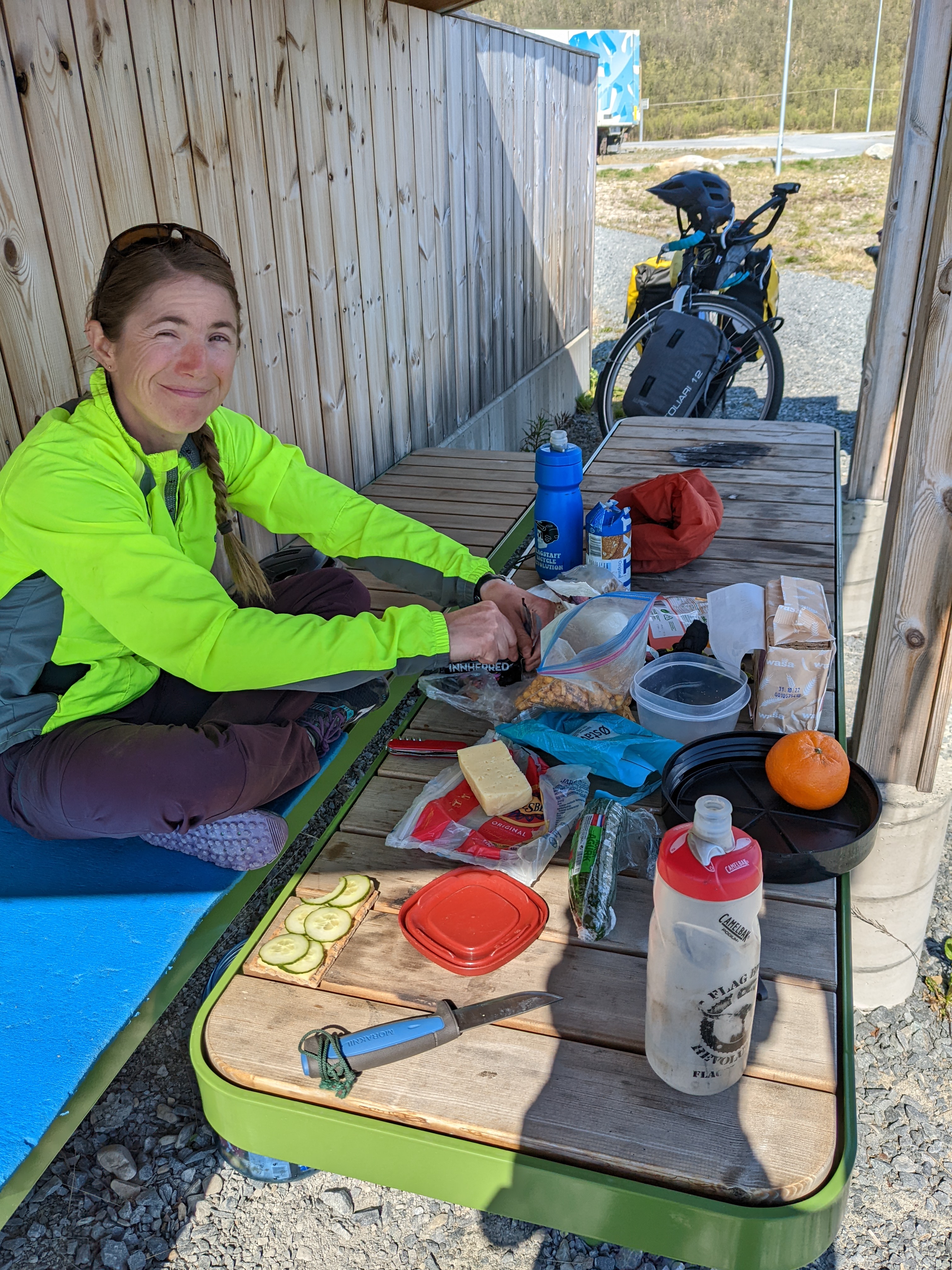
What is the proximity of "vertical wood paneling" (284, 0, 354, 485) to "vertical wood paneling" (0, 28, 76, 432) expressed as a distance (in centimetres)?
137

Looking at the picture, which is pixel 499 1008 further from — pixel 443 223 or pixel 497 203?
pixel 497 203

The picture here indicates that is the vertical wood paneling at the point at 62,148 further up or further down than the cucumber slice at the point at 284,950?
further up

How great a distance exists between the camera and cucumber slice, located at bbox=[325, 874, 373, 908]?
1526mm

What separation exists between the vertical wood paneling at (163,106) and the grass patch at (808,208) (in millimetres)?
10456

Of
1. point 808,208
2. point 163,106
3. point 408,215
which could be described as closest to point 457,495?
point 408,215

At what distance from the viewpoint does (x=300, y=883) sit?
160cm

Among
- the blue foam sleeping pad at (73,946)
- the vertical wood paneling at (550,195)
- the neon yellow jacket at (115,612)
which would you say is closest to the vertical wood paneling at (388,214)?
the neon yellow jacket at (115,612)

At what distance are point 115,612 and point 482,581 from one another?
898mm

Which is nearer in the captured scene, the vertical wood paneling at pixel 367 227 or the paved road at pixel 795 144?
the vertical wood paneling at pixel 367 227

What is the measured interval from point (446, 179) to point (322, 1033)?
4521mm

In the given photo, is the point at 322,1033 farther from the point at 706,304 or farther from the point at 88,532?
the point at 706,304

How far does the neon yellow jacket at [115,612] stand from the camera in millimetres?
1671

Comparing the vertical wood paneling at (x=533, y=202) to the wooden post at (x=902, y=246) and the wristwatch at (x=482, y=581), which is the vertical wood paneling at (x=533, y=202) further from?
the wristwatch at (x=482, y=581)

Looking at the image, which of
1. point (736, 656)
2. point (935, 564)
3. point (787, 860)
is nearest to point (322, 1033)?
point (787, 860)
